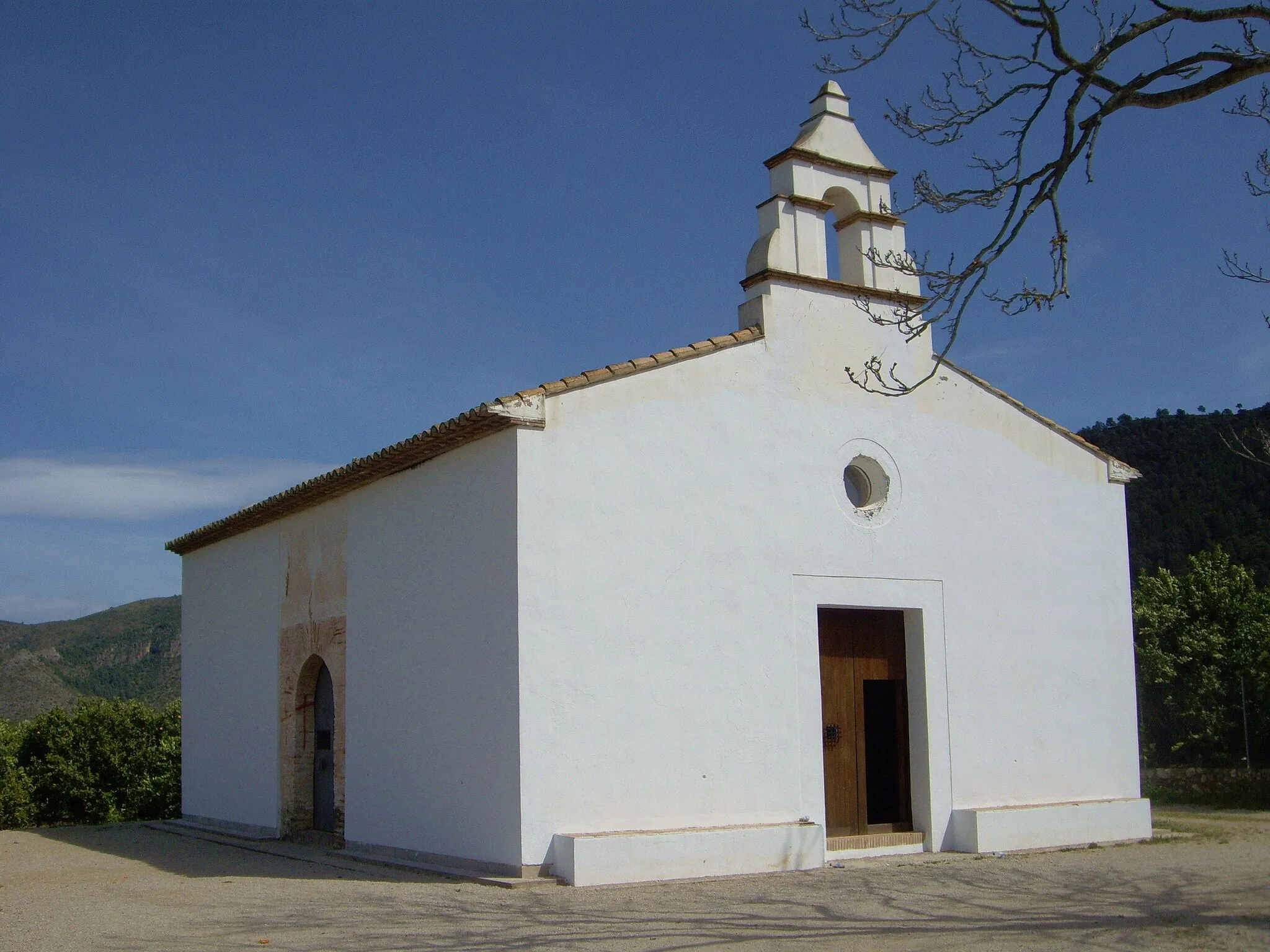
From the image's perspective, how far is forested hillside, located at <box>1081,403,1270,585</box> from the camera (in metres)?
26.1

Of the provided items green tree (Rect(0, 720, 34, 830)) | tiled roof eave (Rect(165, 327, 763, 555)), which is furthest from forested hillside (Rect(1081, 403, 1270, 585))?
green tree (Rect(0, 720, 34, 830))

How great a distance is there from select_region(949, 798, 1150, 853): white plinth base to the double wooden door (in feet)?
2.05

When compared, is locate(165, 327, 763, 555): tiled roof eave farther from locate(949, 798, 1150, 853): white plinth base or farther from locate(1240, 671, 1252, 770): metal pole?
locate(1240, 671, 1252, 770): metal pole

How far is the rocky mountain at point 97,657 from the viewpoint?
4938 centimetres

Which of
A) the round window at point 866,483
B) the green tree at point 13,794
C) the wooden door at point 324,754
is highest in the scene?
the round window at point 866,483

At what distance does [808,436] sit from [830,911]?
4685 mm

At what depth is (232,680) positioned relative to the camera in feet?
51.5

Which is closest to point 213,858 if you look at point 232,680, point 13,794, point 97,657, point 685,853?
point 232,680

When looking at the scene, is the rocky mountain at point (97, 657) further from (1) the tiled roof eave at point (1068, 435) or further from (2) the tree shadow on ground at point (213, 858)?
(1) the tiled roof eave at point (1068, 435)

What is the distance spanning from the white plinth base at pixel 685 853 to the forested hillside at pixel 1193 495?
18082 mm

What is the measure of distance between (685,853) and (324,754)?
5.62 meters

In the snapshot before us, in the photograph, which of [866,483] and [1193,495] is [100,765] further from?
[1193,495]

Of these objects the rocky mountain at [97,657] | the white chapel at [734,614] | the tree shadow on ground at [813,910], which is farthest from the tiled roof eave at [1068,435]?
the rocky mountain at [97,657]

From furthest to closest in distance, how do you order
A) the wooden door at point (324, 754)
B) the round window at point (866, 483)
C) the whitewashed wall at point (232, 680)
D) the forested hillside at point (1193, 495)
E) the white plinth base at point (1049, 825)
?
1. the forested hillside at point (1193, 495)
2. the whitewashed wall at point (232, 680)
3. the wooden door at point (324, 754)
4. the round window at point (866, 483)
5. the white plinth base at point (1049, 825)
